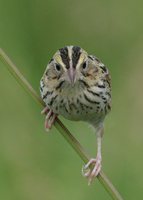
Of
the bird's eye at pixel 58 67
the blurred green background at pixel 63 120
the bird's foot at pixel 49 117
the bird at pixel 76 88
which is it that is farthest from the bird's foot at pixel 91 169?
the bird's eye at pixel 58 67

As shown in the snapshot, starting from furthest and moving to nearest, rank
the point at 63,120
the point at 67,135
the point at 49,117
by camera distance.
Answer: the point at 63,120 < the point at 49,117 < the point at 67,135

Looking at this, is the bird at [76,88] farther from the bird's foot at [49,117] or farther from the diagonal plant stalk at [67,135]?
the diagonal plant stalk at [67,135]

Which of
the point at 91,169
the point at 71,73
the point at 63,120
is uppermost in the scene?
the point at 71,73

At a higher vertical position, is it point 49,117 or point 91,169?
point 49,117

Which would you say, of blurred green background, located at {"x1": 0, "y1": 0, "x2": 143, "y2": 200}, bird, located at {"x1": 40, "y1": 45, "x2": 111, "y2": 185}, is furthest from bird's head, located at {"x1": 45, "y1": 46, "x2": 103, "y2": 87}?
blurred green background, located at {"x1": 0, "y1": 0, "x2": 143, "y2": 200}

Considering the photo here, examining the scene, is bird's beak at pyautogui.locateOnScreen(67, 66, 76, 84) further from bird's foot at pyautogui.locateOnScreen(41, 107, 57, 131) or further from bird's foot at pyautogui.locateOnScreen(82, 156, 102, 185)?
bird's foot at pyautogui.locateOnScreen(82, 156, 102, 185)

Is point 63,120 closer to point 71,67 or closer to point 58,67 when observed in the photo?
point 58,67

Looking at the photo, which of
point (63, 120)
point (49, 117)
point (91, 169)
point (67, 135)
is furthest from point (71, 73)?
point (63, 120)
